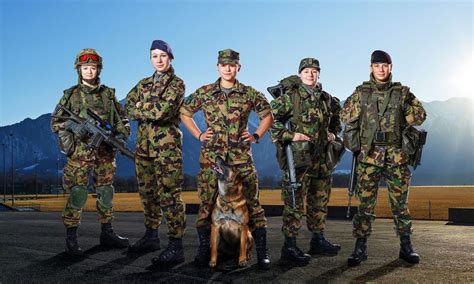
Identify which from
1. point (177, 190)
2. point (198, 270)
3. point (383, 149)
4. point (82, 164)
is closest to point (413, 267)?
point (383, 149)

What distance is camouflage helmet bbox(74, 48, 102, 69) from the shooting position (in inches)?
335

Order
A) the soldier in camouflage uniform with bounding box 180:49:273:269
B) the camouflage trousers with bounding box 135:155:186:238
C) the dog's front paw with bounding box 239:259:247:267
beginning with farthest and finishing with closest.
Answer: the camouflage trousers with bounding box 135:155:186:238 < the soldier in camouflage uniform with bounding box 180:49:273:269 < the dog's front paw with bounding box 239:259:247:267

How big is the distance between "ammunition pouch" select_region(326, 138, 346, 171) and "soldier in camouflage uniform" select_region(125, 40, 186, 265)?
242cm

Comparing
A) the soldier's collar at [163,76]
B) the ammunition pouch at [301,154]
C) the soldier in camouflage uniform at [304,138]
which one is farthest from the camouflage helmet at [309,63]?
the soldier's collar at [163,76]

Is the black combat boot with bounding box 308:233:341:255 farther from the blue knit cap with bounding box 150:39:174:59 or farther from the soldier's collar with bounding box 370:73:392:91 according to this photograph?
the blue knit cap with bounding box 150:39:174:59

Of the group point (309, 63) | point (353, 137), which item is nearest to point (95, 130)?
→ point (309, 63)

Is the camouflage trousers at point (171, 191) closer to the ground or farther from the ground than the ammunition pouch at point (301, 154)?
closer to the ground

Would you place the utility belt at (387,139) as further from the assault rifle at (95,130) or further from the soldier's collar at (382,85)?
the assault rifle at (95,130)

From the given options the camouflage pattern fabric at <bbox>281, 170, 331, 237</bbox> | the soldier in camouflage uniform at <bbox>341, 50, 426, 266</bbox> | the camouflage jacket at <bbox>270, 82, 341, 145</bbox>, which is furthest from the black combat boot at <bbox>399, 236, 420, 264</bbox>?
the camouflage jacket at <bbox>270, 82, 341, 145</bbox>

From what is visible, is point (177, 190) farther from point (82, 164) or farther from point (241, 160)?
point (82, 164)

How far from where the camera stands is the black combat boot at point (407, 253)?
760cm

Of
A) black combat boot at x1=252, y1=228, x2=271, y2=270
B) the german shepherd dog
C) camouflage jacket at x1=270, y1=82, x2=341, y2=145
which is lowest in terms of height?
black combat boot at x1=252, y1=228, x2=271, y2=270

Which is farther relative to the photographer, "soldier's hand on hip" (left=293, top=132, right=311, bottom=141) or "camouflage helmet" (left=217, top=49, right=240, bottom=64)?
"soldier's hand on hip" (left=293, top=132, right=311, bottom=141)

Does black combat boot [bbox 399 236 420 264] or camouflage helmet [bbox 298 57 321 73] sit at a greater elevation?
camouflage helmet [bbox 298 57 321 73]
